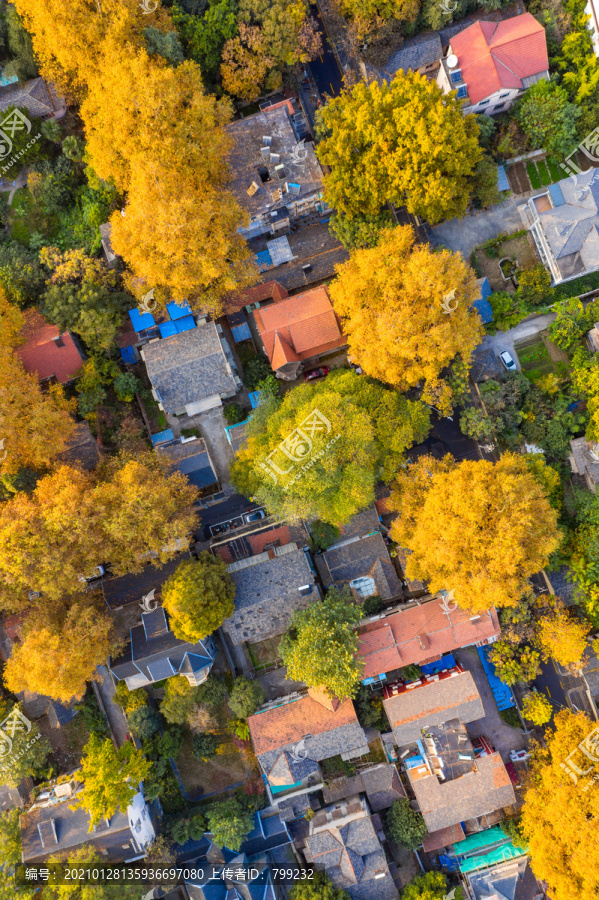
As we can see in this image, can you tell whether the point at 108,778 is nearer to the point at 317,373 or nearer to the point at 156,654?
the point at 156,654

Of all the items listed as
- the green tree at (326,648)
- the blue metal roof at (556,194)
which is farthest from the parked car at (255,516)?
the blue metal roof at (556,194)

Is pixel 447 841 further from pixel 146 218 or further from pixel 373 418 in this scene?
pixel 146 218

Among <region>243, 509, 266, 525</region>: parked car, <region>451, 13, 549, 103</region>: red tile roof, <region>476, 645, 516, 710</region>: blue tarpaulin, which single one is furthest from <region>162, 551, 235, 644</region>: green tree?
<region>451, 13, 549, 103</region>: red tile roof

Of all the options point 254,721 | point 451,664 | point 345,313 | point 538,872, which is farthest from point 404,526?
point 538,872

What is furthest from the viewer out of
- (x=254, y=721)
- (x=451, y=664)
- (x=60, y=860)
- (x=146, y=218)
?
(x=451, y=664)

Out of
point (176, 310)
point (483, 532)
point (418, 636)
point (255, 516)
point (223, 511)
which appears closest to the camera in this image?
point (483, 532)

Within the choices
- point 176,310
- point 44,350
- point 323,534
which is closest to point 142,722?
point 323,534
